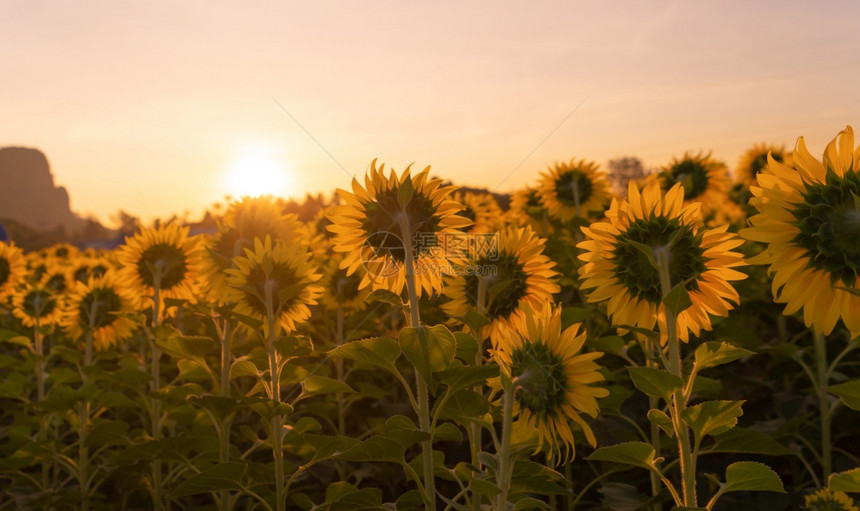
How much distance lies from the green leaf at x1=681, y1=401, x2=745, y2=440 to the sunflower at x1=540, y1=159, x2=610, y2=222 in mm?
3889

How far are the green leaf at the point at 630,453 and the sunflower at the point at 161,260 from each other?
316 centimetres

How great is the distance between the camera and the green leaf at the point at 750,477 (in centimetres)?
205

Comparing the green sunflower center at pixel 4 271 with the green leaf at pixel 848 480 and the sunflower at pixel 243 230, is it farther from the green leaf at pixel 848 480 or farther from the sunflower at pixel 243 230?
the green leaf at pixel 848 480

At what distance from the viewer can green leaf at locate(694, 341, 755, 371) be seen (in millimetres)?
1966

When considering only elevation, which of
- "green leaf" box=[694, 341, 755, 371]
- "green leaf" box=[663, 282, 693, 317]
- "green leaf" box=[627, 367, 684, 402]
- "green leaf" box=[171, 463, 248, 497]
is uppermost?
"green leaf" box=[663, 282, 693, 317]

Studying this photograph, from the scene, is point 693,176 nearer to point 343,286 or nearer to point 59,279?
point 343,286

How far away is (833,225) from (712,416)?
655mm

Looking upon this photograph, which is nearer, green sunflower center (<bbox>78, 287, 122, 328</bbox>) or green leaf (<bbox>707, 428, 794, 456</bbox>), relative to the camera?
green leaf (<bbox>707, 428, 794, 456</bbox>)

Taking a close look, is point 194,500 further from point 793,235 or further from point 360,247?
point 793,235

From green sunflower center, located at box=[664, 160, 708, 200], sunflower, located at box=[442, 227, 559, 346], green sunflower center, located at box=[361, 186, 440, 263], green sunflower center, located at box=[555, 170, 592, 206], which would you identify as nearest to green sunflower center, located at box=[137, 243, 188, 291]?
sunflower, located at box=[442, 227, 559, 346]

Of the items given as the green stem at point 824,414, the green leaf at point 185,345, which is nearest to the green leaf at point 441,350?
the green leaf at point 185,345

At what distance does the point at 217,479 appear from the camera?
278 cm

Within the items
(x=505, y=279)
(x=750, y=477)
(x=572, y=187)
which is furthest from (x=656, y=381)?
(x=572, y=187)

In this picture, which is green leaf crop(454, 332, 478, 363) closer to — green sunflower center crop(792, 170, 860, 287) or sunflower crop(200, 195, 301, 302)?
green sunflower center crop(792, 170, 860, 287)
